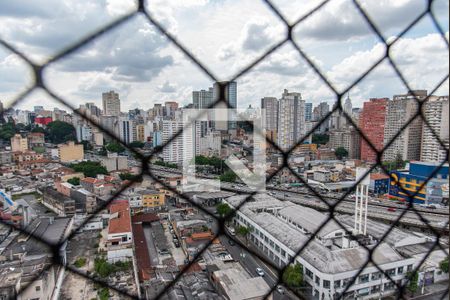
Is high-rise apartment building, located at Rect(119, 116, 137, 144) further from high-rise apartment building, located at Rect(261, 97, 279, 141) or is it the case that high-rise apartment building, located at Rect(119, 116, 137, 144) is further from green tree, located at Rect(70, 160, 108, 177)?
green tree, located at Rect(70, 160, 108, 177)

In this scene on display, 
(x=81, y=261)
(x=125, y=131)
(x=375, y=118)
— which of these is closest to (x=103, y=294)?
(x=81, y=261)

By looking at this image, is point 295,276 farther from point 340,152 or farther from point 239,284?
point 340,152

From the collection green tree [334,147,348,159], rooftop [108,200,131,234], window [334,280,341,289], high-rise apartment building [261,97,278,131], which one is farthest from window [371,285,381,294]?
green tree [334,147,348,159]

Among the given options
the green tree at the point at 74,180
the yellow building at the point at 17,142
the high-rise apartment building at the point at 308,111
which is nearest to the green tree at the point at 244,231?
the high-rise apartment building at the point at 308,111

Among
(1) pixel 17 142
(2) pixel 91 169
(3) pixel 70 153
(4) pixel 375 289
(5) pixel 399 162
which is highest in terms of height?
(1) pixel 17 142

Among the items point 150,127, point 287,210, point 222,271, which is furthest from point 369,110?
point 150,127

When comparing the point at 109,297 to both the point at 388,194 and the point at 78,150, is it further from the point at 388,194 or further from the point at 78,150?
the point at 388,194
